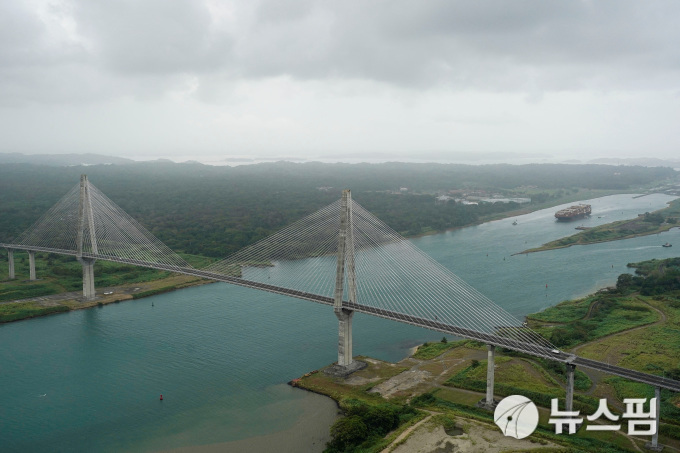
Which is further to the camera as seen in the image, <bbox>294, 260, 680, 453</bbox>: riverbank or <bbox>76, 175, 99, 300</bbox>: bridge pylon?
<bbox>76, 175, 99, 300</bbox>: bridge pylon

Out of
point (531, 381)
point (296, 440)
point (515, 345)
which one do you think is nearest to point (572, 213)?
point (531, 381)

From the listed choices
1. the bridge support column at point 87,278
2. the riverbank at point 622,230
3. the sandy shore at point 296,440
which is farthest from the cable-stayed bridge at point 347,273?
the riverbank at point 622,230

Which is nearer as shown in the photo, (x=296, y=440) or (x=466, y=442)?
(x=466, y=442)

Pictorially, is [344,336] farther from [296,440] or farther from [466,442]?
[466,442]

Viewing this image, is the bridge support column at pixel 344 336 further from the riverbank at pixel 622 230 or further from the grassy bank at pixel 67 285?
the riverbank at pixel 622 230

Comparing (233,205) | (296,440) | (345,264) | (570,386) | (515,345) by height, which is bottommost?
(296,440)

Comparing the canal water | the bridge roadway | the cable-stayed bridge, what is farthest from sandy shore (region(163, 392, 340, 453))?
the bridge roadway

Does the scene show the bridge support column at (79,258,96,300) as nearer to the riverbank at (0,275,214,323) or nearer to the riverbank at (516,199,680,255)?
the riverbank at (0,275,214,323)
